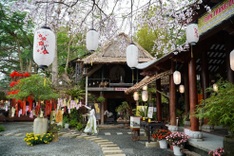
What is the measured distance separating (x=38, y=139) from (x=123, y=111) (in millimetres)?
9596

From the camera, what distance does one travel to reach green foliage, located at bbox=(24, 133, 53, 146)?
952 centimetres

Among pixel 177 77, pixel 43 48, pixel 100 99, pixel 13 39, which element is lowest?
pixel 100 99

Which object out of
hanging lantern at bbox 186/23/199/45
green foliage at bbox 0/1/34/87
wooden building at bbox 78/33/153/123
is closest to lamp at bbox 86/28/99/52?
hanging lantern at bbox 186/23/199/45

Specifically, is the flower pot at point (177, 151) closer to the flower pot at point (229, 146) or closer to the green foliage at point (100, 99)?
the flower pot at point (229, 146)

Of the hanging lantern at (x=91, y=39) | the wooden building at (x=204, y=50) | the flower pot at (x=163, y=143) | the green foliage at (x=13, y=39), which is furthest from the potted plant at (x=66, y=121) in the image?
the hanging lantern at (x=91, y=39)

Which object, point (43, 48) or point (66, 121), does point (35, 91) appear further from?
point (66, 121)

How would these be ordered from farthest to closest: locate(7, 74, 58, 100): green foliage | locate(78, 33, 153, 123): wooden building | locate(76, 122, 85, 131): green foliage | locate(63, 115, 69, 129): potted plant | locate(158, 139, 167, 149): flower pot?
locate(78, 33, 153, 123): wooden building
locate(63, 115, 69, 129): potted plant
locate(76, 122, 85, 131): green foliage
locate(7, 74, 58, 100): green foliage
locate(158, 139, 167, 149): flower pot

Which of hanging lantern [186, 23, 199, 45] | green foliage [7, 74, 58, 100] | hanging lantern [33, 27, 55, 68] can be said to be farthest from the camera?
green foliage [7, 74, 58, 100]

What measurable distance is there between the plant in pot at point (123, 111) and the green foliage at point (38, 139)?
311 inches

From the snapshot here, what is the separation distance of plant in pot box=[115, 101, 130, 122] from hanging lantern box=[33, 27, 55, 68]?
12148 millimetres

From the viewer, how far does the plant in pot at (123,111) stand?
17025mm

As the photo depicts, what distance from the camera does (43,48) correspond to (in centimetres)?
539

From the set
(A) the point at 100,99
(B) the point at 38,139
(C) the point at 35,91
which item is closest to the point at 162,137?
(B) the point at 38,139

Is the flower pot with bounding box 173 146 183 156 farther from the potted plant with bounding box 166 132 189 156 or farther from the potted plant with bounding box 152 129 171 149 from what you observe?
the potted plant with bounding box 152 129 171 149
